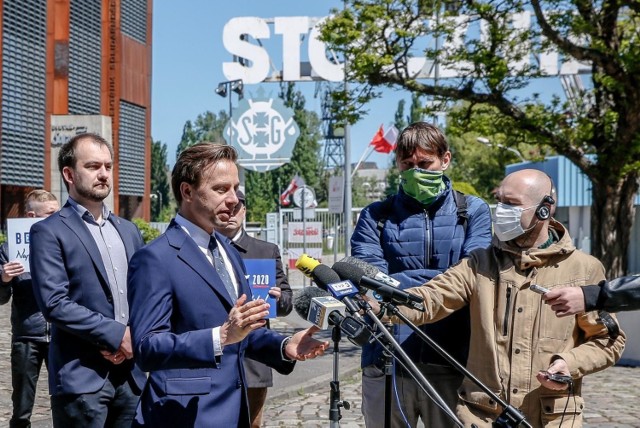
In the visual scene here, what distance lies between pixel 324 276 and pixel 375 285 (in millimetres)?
197

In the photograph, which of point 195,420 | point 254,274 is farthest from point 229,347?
point 254,274

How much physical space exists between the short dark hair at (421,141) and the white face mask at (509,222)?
0.88 meters

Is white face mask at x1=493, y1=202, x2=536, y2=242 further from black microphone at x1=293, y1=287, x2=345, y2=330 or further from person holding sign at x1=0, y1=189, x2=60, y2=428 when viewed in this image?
person holding sign at x1=0, y1=189, x2=60, y2=428

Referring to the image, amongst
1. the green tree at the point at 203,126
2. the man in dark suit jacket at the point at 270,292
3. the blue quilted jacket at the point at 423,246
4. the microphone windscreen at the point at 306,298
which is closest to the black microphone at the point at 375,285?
the microphone windscreen at the point at 306,298

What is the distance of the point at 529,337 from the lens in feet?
14.0

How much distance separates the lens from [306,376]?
1232 cm

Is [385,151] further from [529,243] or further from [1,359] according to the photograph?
[529,243]

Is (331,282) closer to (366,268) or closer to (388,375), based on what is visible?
(366,268)

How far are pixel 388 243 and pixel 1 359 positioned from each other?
10068 mm

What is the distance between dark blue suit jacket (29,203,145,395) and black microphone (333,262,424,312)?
1.40 m

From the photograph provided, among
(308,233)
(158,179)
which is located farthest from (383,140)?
(158,179)

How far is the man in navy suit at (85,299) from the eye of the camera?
471 centimetres

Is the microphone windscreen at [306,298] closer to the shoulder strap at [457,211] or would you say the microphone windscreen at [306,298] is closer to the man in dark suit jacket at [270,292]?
the shoulder strap at [457,211]

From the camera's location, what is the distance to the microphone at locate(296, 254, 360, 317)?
3.58 metres
